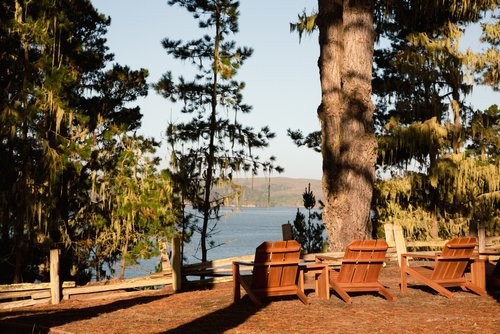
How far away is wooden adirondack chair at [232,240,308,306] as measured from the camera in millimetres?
8406

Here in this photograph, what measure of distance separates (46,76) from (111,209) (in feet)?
14.4

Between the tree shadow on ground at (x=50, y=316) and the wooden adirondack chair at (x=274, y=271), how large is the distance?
220cm

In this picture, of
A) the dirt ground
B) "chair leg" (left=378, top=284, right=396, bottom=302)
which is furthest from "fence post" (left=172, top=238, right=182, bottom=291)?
"chair leg" (left=378, top=284, right=396, bottom=302)

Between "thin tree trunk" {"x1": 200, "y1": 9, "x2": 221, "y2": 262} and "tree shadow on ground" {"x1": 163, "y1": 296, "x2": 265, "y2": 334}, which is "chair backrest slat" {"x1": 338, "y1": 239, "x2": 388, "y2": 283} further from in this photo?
"thin tree trunk" {"x1": 200, "y1": 9, "x2": 221, "y2": 262}

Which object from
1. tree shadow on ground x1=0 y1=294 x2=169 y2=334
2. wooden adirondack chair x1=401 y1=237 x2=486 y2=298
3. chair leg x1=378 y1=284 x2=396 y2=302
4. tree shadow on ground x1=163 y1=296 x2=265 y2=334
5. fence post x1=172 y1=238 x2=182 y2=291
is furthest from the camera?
fence post x1=172 y1=238 x2=182 y2=291

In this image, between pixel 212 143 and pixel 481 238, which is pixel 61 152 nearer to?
pixel 212 143

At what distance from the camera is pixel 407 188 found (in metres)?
19.0

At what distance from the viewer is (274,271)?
27.9ft

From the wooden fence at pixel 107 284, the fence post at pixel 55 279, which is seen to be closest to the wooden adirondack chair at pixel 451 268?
the wooden fence at pixel 107 284

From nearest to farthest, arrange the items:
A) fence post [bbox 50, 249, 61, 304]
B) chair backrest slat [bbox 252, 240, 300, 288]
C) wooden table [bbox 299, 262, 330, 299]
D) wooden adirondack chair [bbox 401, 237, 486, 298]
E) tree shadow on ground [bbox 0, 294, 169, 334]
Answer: tree shadow on ground [bbox 0, 294, 169, 334], chair backrest slat [bbox 252, 240, 300, 288], wooden table [bbox 299, 262, 330, 299], wooden adirondack chair [bbox 401, 237, 486, 298], fence post [bbox 50, 249, 61, 304]

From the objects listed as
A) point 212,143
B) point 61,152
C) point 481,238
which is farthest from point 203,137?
point 481,238

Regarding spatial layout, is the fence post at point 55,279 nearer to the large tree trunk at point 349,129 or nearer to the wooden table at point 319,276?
the wooden table at point 319,276

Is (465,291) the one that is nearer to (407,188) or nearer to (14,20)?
(407,188)

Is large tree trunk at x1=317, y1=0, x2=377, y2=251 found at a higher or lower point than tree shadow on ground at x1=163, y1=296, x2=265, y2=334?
higher
